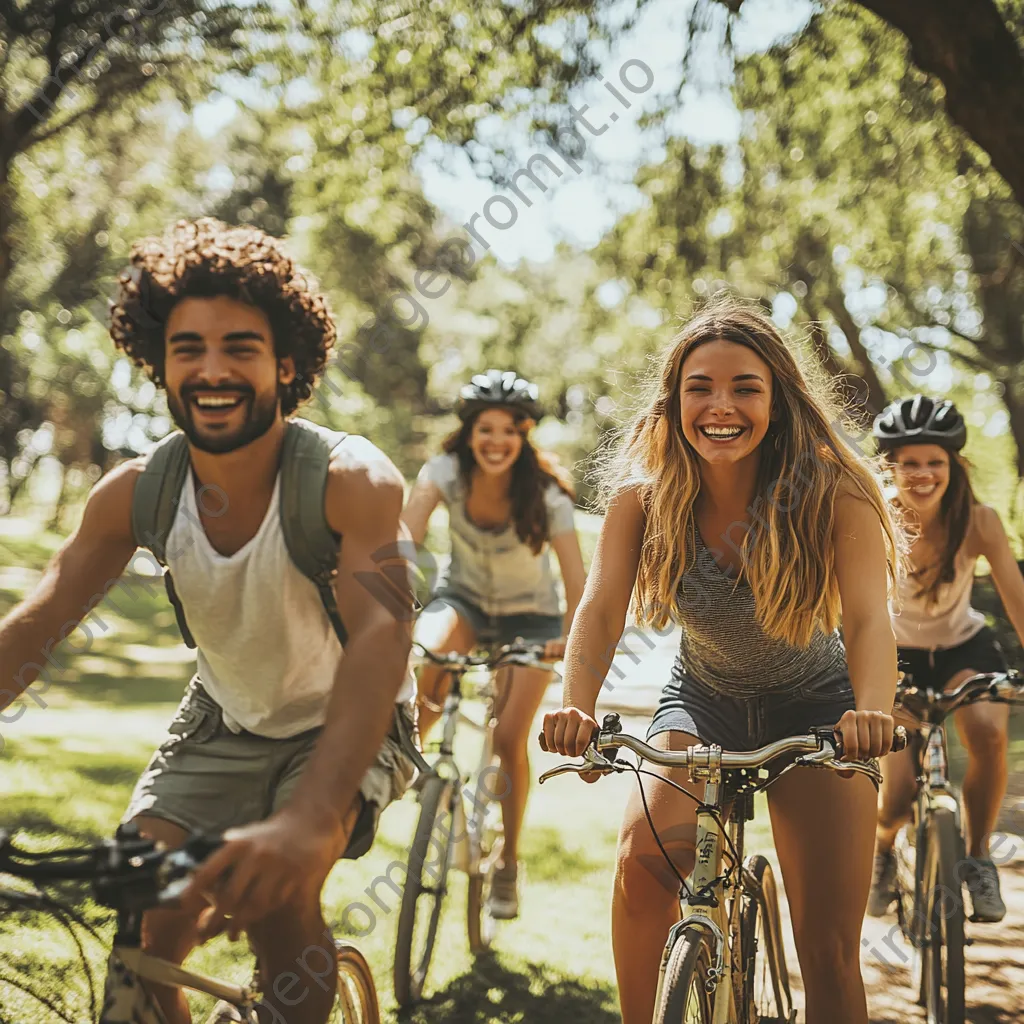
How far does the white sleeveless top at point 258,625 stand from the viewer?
2555 millimetres

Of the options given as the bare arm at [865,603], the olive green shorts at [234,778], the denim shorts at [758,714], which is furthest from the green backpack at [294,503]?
the bare arm at [865,603]

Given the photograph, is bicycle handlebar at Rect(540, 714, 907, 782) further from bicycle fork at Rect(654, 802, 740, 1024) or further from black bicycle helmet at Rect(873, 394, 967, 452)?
black bicycle helmet at Rect(873, 394, 967, 452)

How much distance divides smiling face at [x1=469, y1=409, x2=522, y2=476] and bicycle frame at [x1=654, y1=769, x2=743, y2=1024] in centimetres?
288

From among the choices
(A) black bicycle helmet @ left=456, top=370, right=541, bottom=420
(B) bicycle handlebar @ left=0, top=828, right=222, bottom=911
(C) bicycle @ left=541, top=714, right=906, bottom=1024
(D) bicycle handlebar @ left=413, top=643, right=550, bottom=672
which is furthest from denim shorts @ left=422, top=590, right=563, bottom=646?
(B) bicycle handlebar @ left=0, top=828, right=222, bottom=911

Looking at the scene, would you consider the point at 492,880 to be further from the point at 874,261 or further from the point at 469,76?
the point at 874,261

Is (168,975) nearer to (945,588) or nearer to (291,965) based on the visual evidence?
→ (291,965)

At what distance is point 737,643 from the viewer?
318 cm

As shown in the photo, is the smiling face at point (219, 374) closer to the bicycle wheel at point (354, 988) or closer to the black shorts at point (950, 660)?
the bicycle wheel at point (354, 988)

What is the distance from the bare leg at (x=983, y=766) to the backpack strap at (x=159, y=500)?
3.24 meters

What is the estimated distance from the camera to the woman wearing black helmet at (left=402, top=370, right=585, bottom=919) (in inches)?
208

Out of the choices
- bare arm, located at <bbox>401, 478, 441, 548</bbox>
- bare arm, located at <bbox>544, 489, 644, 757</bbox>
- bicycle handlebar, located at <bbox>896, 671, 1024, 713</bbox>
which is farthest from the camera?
bare arm, located at <bbox>401, 478, 441, 548</bbox>

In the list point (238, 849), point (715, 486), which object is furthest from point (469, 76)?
point (238, 849)

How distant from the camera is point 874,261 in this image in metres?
18.5

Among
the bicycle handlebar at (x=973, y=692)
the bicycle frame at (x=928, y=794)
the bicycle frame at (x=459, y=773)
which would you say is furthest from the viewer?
the bicycle frame at (x=459, y=773)
